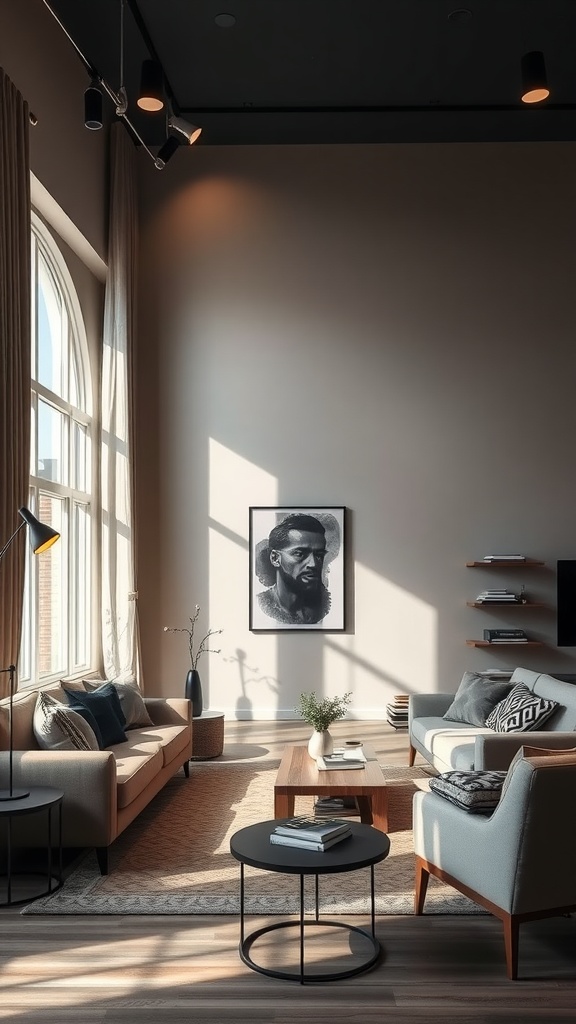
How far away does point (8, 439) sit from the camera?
5859mm

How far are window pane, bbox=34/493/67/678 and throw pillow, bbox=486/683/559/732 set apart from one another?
147 inches

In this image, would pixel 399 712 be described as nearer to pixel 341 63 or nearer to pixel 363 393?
pixel 363 393

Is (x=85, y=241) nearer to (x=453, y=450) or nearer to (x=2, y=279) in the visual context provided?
(x=2, y=279)

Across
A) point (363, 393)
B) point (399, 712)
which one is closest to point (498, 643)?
point (399, 712)

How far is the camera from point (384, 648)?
942 centimetres

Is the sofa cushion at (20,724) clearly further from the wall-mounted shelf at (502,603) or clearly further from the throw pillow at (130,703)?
the wall-mounted shelf at (502,603)

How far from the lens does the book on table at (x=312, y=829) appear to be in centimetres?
356

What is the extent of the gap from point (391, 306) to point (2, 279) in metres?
4.90

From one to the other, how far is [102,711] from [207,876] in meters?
1.64

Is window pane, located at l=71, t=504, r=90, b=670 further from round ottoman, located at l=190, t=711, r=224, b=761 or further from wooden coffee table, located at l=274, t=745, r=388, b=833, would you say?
wooden coffee table, located at l=274, t=745, r=388, b=833

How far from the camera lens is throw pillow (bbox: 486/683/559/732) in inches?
218

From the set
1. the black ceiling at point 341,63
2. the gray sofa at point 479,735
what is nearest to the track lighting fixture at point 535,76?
the black ceiling at point 341,63

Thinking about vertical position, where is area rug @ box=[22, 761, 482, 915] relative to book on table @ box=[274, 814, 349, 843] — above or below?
below

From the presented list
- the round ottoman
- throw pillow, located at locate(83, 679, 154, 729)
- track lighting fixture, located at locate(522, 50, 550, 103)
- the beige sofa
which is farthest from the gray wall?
the beige sofa
